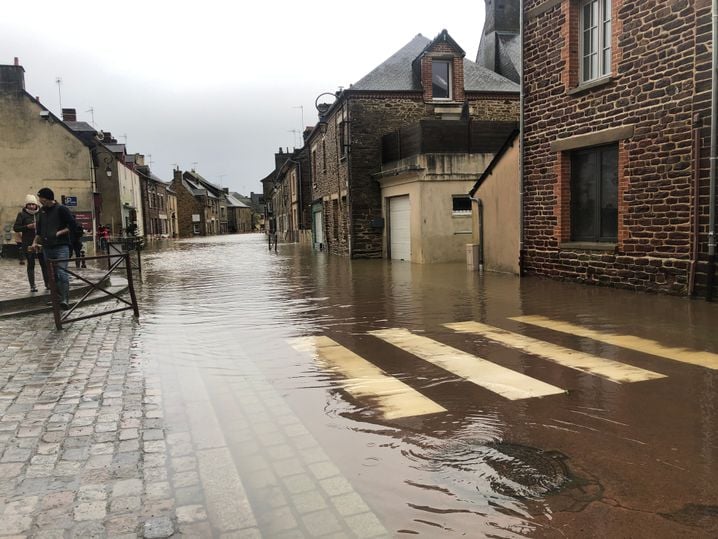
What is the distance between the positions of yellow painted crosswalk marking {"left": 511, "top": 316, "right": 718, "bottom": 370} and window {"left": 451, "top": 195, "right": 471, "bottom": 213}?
35.9ft

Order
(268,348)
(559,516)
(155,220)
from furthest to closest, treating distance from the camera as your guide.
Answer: (155,220)
(268,348)
(559,516)

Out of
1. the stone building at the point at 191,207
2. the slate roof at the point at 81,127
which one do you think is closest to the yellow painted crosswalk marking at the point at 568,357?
the slate roof at the point at 81,127

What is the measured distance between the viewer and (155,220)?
188ft

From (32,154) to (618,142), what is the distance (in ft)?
87.9

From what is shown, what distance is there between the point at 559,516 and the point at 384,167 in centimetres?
1864

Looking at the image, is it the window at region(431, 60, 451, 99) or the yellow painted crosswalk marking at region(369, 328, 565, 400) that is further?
the window at region(431, 60, 451, 99)

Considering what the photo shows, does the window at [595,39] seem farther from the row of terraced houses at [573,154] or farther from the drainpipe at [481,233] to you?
the drainpipe at [481,233]

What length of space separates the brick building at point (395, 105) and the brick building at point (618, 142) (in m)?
8.97

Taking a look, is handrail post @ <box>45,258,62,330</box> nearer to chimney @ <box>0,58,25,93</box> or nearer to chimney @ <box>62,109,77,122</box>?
chimney @ <box>0,58,25,93</box>

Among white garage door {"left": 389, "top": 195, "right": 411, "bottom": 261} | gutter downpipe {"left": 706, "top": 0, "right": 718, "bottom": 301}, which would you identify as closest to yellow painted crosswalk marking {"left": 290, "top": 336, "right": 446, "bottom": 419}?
gutter downpipe {"left": 706, "top": 0, "right": 718, "bottom": 301}

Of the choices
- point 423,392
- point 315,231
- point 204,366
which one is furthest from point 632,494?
point 315,231

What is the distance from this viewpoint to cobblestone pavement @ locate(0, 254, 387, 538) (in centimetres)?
265

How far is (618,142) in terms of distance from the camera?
10.1 metres

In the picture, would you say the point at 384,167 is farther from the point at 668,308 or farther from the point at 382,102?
the point at 668,308
